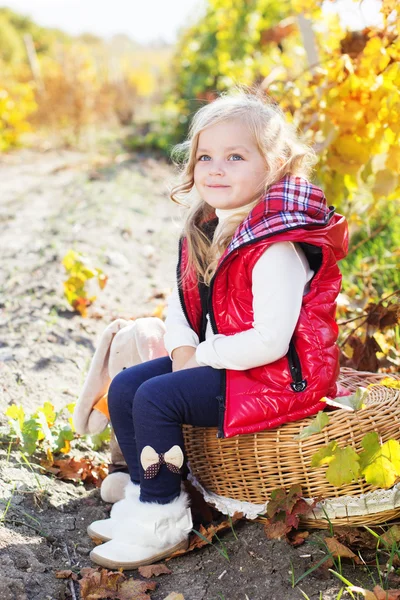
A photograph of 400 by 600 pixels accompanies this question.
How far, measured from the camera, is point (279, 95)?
13.0ft

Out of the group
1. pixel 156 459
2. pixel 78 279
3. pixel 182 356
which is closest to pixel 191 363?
pixel 182 356

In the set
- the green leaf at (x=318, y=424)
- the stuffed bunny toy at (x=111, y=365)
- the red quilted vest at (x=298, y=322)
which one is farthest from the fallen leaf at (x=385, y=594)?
the stuffed bunny toy at (x=111, y=365)

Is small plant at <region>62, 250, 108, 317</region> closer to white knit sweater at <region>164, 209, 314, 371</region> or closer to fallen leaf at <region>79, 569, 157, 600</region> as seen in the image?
white knit sweater at <region>164, 209, 314, 371</region>

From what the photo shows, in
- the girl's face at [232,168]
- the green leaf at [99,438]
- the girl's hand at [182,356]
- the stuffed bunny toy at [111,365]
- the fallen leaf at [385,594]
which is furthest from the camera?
the green leaf at [99,438]

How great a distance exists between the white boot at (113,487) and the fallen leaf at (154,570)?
0.36m

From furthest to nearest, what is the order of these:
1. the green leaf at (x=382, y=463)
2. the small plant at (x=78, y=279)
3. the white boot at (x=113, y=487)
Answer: the small plant at (x=78, y=279), the white boot at (x=113, y=487), the green leaf at (x=382, y=463)

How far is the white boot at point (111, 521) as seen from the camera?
2.14 meters

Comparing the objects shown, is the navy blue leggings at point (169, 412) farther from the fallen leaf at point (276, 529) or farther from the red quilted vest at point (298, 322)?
the fallen leaf at point (276, 529)

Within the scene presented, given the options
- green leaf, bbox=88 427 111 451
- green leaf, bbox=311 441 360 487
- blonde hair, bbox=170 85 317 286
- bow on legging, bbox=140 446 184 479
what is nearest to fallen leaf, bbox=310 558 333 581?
green leaf, bbox=311 441 360 487

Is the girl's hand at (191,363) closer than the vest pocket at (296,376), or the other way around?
the vest pocket at (296,376)

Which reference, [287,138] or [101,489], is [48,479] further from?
[287,138]

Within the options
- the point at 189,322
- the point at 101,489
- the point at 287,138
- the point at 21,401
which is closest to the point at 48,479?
the point at 101,489

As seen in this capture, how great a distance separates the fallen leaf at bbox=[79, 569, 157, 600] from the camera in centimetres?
189

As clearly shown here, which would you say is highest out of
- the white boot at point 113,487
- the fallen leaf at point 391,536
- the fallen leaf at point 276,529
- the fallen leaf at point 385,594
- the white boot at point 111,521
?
the fallen leaf at point 385,594
